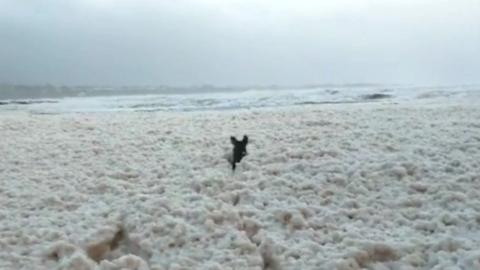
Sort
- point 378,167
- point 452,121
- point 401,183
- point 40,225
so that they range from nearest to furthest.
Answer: point 40,225
point 401,183
point 378,167
point 452,121

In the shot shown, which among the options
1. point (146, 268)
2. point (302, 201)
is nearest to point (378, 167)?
point (302, 201)

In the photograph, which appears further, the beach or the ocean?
the ocean

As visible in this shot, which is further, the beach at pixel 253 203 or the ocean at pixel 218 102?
the ocean at pixel 218 102

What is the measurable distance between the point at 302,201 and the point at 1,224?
11.2 ft

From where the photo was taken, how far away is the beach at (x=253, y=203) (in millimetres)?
5023

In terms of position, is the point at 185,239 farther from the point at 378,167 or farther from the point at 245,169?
the point at 378,167

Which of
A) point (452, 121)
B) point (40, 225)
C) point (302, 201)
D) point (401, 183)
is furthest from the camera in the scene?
point (452, 121)

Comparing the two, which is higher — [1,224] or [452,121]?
[452,121]

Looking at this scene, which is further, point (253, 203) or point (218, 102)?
point (218, 102)

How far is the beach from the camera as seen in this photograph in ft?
16.5

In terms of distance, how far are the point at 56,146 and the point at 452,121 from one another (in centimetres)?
824

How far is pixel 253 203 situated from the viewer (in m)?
6.46

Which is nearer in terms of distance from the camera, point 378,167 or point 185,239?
point 185,239

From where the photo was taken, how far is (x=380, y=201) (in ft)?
20.7
